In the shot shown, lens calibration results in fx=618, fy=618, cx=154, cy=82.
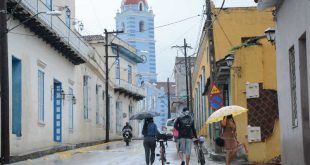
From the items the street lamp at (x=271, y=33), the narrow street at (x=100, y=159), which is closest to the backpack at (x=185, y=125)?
the street lamp at (x=271, y=33)

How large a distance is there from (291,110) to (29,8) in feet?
46.2

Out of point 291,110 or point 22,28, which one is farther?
point 22,28

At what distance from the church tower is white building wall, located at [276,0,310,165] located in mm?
87147

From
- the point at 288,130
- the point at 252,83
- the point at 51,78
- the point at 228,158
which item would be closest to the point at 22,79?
the point at 51,78

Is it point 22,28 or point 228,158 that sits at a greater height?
point 22,28

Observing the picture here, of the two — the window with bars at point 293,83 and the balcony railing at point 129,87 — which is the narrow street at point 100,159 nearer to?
the window with bars at point 293,83

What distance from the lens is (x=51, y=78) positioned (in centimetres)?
3053

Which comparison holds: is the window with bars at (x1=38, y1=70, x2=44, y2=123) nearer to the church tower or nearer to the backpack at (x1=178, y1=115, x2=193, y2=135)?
the backpack at (x1=178, y1=115, x2=193, y2=135)

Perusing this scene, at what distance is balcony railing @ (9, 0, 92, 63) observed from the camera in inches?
987

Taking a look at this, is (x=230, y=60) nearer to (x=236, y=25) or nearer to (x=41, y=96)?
(x=236, y=25)

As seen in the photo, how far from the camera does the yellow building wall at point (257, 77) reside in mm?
19266

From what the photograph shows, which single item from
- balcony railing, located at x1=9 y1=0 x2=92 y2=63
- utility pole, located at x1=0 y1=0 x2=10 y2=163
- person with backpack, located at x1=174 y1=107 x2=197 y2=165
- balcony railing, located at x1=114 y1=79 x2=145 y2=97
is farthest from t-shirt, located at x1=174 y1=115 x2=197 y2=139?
balcony railing, located at x1=114 y1=79 x2=145 y2=97

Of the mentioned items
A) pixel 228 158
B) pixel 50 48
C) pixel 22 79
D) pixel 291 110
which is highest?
pixel 50 48

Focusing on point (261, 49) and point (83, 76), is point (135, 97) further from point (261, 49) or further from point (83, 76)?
point (261, 49)
